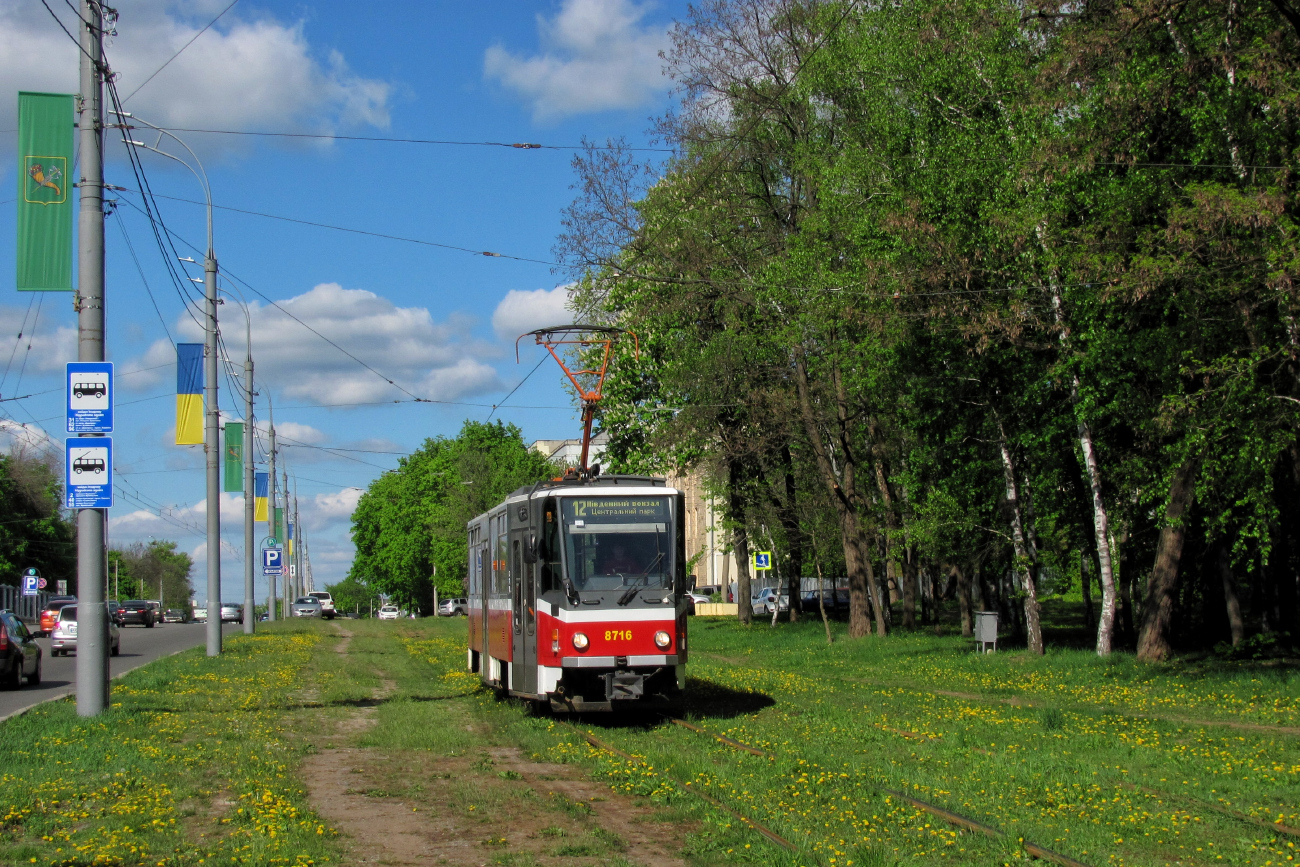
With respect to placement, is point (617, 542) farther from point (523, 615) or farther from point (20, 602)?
point (20, 602)

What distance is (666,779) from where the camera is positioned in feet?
34.7

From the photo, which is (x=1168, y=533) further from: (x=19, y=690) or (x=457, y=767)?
(x=19, y=690)

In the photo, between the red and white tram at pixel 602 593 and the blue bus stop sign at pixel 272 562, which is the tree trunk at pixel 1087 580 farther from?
the blue bus stop sign at pixel 272 562

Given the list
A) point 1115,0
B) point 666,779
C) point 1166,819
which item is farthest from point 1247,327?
point 666,779

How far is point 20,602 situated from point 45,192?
Answer: 88624 millimetres

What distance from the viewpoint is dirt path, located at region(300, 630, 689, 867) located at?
26.1ft

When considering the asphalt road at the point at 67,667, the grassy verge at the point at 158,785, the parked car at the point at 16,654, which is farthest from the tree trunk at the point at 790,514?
the grassy verge at the point at 158,785

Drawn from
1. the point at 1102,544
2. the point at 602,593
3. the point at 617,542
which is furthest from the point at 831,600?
the point at 602,593

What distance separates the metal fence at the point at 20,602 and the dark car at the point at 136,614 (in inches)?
748

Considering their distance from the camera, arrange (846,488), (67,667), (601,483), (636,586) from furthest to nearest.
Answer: (846,488) → (67,667) → (601,483) → (636,586)

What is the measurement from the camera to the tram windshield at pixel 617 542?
15242mm

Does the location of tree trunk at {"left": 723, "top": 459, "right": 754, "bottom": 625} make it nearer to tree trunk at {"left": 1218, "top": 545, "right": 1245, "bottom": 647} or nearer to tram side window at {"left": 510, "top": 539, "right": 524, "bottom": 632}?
tree trunk at {"left": 1218, "top": 545, "right": 1245, "bottom": 647}

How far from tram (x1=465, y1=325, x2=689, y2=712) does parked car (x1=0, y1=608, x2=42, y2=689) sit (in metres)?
11.1

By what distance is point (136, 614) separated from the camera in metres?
66.2
